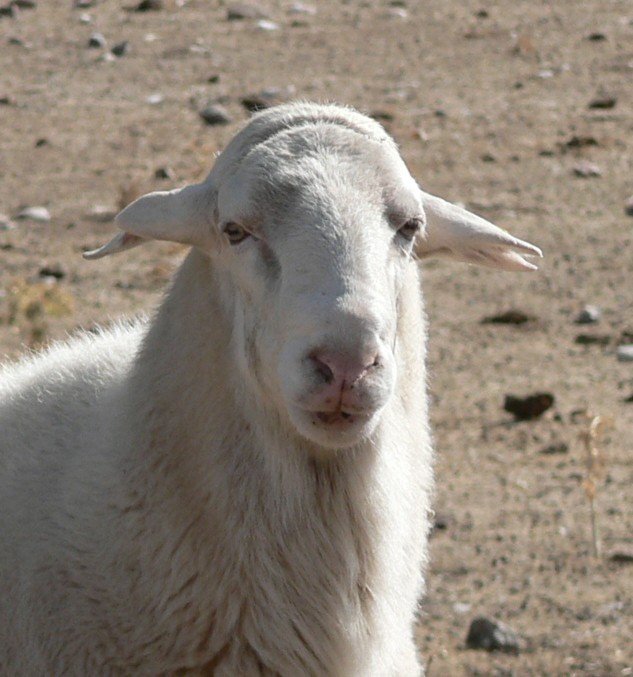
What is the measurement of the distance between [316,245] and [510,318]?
5282 millimetres

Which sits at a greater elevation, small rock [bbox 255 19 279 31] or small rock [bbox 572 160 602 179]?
small rock [bbox 572 160 602 179]

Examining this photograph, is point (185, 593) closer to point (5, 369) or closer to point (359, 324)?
point (359, 324)

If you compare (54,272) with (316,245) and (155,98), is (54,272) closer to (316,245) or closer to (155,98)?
(155,98)

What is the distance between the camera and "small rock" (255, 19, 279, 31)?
15367mm

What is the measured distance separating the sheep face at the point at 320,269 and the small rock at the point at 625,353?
14.5ft

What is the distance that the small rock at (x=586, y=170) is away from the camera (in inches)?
450

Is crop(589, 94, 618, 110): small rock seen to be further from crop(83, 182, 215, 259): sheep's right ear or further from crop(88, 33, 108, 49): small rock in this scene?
crop(83, 182, 215, 259): sheep's right ear

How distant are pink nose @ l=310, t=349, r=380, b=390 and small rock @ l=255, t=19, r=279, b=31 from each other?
39.7 feet

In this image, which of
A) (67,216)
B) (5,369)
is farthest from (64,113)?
(5,369)

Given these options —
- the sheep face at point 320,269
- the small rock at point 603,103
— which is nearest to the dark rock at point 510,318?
the small rock at point 603,103

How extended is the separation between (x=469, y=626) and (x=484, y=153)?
6606mm

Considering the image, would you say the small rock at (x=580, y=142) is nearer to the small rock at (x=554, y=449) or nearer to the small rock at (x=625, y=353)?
the small rock at (x=625, y=353)

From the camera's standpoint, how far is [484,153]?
471 inches

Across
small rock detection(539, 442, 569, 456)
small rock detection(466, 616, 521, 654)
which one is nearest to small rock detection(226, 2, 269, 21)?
small rock detection(539, 442, 569, 456)
